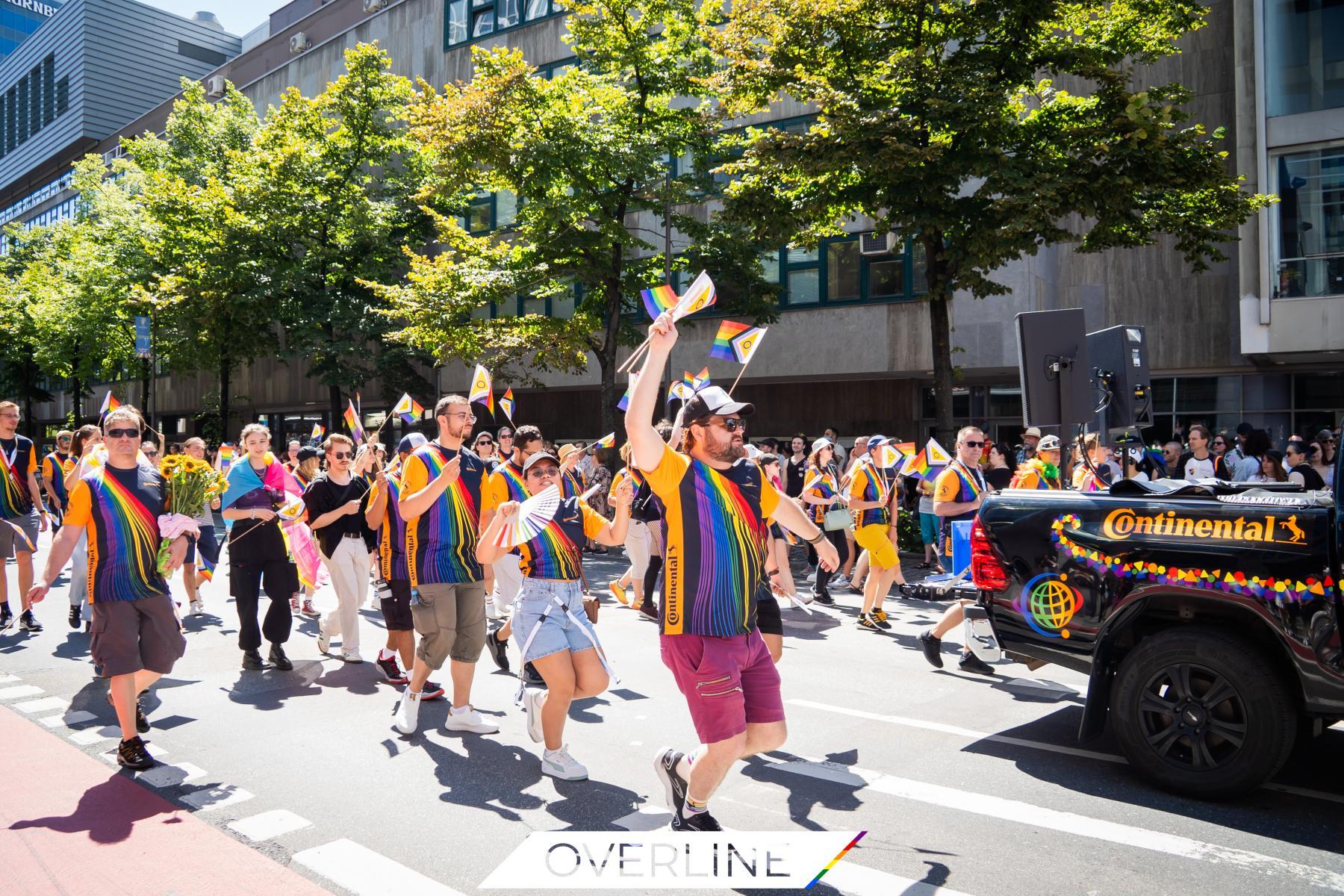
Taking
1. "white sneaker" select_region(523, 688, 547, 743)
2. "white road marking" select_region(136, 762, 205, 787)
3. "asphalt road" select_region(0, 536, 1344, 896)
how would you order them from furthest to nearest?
1. "white sneaker" select_region(523, 688, 547, 743)
2. "white road marking" select_region(136, 762, 205, 787)
3. "asphalt road" select_region(0, 536, 1344, 896)

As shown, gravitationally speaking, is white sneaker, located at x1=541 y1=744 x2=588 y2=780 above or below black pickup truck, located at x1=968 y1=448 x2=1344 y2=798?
below

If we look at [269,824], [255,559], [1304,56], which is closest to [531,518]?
[269,824]

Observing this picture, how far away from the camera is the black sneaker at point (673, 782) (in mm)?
4434

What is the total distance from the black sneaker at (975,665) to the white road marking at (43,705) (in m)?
6.49

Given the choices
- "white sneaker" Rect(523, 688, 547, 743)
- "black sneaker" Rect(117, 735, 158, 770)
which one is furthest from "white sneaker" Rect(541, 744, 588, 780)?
"black sneaker" Rect(117, 735, 158, 770)

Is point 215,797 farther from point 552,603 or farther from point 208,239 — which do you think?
point 208,239

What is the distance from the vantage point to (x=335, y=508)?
8344mm

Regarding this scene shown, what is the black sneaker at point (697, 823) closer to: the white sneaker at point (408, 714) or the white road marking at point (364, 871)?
the white road marking at point (364, 871)

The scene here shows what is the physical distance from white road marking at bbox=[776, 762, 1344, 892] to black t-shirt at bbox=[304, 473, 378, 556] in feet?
14.3

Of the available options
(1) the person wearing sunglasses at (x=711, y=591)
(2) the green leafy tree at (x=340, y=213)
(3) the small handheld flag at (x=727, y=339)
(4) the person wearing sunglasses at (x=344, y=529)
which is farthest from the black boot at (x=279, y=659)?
(2) the green leafy tree at (x=340, y=213)

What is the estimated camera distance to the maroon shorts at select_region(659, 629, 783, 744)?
4172mm

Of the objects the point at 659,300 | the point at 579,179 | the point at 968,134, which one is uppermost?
the point at 579,179

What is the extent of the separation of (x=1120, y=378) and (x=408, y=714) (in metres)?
7.19

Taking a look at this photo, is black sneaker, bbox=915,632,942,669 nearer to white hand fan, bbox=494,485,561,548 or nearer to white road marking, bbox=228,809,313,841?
white hand fan, bbox=494,485,561,548
